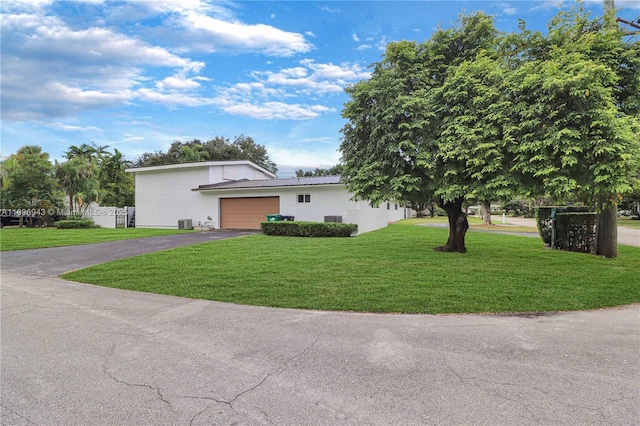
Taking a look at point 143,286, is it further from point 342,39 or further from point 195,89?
point 195,89

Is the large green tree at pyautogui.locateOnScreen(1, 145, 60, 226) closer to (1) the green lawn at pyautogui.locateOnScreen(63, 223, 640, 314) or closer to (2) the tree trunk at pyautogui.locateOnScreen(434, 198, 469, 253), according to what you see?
(1) the green lawn at pyautogui.locateOnScreen(63, 223, 640, 314)

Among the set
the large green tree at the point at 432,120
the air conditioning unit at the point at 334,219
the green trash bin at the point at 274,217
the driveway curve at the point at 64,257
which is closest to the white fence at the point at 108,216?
the driveway curve at the point at 64,257

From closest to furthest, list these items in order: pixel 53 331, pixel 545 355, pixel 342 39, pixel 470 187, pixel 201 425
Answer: pixel 201 425, pixel 545 355, pixel 53 331, pixel 470 187, pixel 342 39

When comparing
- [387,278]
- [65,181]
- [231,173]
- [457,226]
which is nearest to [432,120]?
[457,226]

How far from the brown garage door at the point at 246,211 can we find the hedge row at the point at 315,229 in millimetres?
4236

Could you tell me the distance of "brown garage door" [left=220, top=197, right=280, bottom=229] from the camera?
19.6 meters

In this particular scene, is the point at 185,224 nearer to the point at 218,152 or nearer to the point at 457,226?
the point at 457,226

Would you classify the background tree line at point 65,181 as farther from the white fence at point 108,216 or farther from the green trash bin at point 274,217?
the green trash bin at point 274,217

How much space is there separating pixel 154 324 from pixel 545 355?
183 inches

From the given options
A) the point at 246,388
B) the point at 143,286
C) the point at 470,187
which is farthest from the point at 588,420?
the point at 143,286

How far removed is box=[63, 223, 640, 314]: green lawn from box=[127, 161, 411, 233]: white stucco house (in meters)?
7.28

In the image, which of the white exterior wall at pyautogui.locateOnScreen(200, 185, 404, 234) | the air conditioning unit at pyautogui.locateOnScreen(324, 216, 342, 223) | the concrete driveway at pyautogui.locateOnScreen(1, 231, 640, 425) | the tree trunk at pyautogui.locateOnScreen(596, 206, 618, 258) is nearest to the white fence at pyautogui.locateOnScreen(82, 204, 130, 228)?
the white exterior wall at pyautogui.locateOnScreen(200, 185, 404, 234)

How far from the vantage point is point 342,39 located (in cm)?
1280

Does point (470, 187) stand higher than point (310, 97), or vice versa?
point (310, 97)
